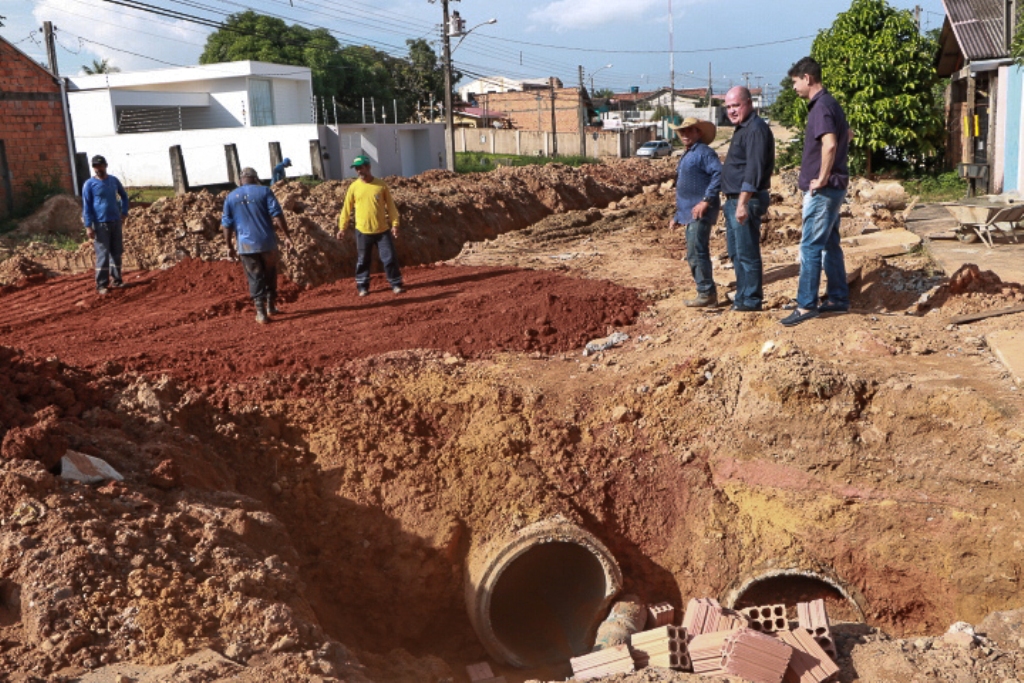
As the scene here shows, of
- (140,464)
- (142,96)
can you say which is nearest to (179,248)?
(140,464)

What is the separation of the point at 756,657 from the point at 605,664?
84cm

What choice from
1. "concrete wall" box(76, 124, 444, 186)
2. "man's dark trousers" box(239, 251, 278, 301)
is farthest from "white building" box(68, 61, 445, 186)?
"man's dark trousers" box(239, 251, 278, 301)

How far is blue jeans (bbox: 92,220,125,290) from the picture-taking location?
434 inches

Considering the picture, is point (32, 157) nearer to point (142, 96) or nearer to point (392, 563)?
point (142, 96)

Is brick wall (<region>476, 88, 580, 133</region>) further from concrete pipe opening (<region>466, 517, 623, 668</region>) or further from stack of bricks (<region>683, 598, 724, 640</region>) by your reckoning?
stack of bricks (<region>683, 598, 724, 640</region>)

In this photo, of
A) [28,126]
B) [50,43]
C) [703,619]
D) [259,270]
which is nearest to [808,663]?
[703,619]

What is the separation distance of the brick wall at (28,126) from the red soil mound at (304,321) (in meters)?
9.47

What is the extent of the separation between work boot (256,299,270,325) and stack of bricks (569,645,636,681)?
5.22m

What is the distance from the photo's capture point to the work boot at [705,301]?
316 inches

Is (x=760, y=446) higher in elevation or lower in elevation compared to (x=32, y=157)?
lower

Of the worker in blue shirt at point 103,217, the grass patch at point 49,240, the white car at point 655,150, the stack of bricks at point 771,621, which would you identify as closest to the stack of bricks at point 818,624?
the stack of bricks at point 771,621

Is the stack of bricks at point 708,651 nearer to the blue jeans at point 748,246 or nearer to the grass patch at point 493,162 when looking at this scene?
the blue jeans at point 748,246

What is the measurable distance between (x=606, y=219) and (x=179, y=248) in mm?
8565

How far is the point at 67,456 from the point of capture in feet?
17.1
